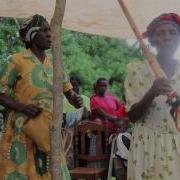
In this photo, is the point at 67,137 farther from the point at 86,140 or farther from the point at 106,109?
the point at 106,109

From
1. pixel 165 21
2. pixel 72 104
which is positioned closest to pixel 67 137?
pixel 72 104

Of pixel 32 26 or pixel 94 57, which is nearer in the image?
pixel 32 26

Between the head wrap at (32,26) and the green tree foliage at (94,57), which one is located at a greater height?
the green tree foliage at (94,57)

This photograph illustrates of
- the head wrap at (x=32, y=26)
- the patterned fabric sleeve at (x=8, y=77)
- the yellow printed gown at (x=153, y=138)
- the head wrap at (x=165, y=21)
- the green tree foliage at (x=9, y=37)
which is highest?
the green tree foliage at (x=9, y=37)

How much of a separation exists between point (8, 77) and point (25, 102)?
215mm

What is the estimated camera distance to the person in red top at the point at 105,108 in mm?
7559

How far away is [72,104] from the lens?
441cm

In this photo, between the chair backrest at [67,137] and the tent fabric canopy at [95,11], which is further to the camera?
the chair backrest at [67,137]

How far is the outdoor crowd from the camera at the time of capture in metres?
3.42

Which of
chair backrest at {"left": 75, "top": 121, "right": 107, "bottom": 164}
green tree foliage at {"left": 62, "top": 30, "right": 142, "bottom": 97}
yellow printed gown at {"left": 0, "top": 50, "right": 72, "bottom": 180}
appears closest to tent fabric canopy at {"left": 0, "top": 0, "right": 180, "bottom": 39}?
yellow printed gown at {"left": 0, "top": 50, "right": 72, "bottom": 180}

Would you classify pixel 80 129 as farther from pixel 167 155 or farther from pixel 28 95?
pixel 167 155

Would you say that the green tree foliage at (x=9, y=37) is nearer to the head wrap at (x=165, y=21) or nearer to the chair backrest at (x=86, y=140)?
the chair backrest at (x=86, y=140)

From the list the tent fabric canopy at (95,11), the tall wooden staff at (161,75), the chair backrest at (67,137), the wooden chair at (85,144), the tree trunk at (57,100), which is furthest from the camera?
the wooden chair at (85,144)

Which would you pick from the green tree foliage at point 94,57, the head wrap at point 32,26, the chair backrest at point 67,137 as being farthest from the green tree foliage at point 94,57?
the head wrap at point 32,26
